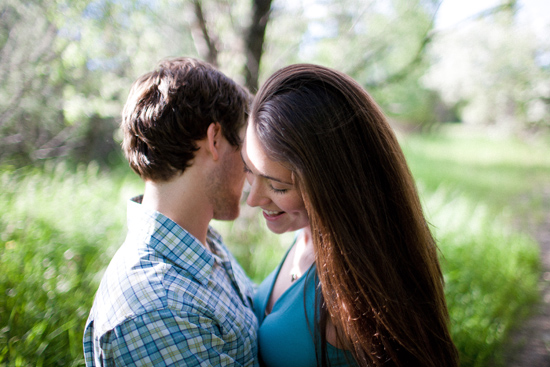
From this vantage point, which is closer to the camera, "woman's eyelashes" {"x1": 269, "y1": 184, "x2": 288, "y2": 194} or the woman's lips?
"woman's eyelashes" {"x1": 269, "y1": 184, "x2": 288, "y2": 194}

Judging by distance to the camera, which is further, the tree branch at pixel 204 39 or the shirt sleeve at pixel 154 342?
the tree branch at pixel 204 39

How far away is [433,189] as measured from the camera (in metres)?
8.00

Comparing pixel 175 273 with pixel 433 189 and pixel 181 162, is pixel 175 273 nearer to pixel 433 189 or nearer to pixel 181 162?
pixel 181 162

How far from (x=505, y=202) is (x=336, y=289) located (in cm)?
915

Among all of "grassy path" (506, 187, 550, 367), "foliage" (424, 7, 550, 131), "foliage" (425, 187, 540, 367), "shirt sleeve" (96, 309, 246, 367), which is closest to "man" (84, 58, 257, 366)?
"shirt sleeve" (96, 309, 246, 367)

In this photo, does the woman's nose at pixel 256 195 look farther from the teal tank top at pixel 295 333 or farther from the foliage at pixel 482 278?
the foliage at pixel 482 278

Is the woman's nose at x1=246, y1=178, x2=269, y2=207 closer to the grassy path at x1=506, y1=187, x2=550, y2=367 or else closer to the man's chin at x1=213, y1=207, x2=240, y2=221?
the man's chin at x1=213, y1=207, x2=240, y2=221

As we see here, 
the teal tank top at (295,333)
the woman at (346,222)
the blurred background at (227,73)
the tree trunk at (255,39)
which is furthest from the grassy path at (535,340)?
the tree trunk at (255,39)

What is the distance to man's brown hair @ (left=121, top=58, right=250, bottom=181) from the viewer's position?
167 cm

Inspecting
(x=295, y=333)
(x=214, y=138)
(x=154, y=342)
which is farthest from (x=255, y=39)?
(x=154, y=342)

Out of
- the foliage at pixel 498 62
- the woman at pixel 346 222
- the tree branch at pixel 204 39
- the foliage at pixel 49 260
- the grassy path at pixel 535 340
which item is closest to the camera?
the woman at pixel 346 222

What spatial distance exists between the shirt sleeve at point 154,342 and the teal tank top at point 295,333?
0.41 m

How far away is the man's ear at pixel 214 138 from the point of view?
176 centimetres

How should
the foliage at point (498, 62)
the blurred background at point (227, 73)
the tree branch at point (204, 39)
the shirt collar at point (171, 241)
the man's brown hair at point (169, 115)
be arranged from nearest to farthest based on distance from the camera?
the shirt collar at point (171, 241), the man's brown hair at point (169, 115), the blurred background at point (227, 73), the tree branch at point (204, 39), the foliage at point (498, 62)
